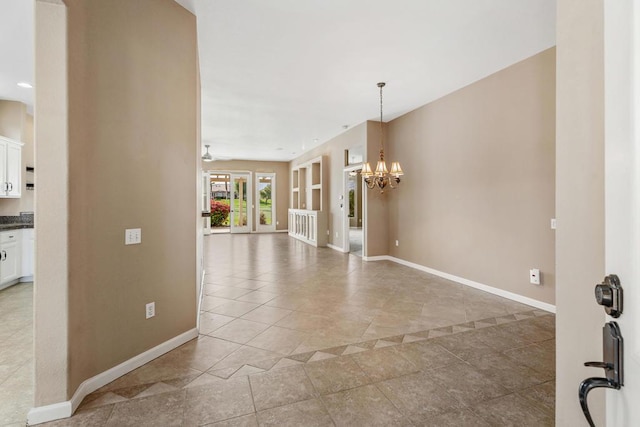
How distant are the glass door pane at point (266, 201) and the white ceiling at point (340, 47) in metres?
6.47

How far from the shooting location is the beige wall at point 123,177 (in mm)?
1858

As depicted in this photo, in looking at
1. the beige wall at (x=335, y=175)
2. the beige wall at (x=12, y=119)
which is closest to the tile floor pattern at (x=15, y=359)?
the beige wall at (x=12, y=119)

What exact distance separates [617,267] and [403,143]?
18.9 feet

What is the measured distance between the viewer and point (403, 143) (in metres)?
6.09

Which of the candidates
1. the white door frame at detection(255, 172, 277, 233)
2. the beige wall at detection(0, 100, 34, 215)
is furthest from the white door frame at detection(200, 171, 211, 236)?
the beige wall at detection(0, 100, 34, 215)

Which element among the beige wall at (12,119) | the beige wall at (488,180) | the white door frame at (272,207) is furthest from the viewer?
the white door frame at (272,207)

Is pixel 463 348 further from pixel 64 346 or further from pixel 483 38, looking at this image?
pixel 483 38

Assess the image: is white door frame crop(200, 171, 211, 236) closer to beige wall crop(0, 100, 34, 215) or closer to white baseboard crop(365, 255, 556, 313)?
beige wall crop(0, 100, 34, 215)

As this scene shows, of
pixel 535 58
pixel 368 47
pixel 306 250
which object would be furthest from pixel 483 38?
pixel 306 250

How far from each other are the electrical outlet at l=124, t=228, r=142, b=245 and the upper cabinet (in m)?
4.14

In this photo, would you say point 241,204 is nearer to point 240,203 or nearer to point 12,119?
point 240,203

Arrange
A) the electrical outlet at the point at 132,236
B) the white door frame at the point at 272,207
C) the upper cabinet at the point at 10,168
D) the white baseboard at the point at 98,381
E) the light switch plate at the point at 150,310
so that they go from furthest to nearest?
the white door frame at the point at 272,207
the upper cabinet at the point at 10,168
the light switch plate at the point at 150,310
the electrical outlet at the point at 132,236
the white baseboard at the point at 98,381

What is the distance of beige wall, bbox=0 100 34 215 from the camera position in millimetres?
4887

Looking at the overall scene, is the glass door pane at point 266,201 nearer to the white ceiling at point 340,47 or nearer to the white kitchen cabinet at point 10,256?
the white ceiling at point 340,47
